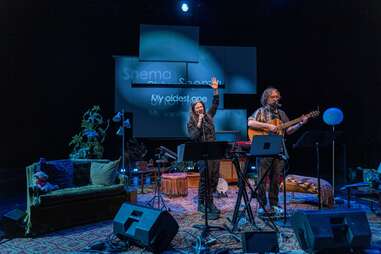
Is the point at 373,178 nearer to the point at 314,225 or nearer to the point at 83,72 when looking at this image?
the point at 314,225

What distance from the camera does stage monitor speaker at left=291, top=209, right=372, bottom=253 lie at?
3.65 meters

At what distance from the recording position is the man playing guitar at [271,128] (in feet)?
18.4

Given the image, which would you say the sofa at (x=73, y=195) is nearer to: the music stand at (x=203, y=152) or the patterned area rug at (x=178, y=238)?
the patterned area rug at (x=178, y=238)

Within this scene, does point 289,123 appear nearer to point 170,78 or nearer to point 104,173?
point 104,173

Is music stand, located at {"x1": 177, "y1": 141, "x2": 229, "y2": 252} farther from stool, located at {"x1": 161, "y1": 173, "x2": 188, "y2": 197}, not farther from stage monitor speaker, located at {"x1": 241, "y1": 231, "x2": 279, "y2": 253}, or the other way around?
stool, located at {"x1": 161, "y1": 173, "x2": 188, "y2": 197}

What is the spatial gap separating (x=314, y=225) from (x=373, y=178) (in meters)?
2.76

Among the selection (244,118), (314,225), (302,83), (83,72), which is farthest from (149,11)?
(314,225)

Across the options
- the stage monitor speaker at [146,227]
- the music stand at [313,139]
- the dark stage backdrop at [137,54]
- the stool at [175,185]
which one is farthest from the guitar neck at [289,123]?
the dark stage backdrop at [137,54]

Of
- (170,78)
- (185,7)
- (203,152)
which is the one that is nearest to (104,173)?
(203,152)

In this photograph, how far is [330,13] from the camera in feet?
32.2

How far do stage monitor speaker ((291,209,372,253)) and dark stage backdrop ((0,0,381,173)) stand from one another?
6289mm

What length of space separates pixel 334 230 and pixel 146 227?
1.90 meters

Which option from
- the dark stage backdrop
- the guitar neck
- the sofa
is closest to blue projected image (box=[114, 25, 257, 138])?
the dark stage backdrop

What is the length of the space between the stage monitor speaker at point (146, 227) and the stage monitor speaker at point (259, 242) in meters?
0.88
